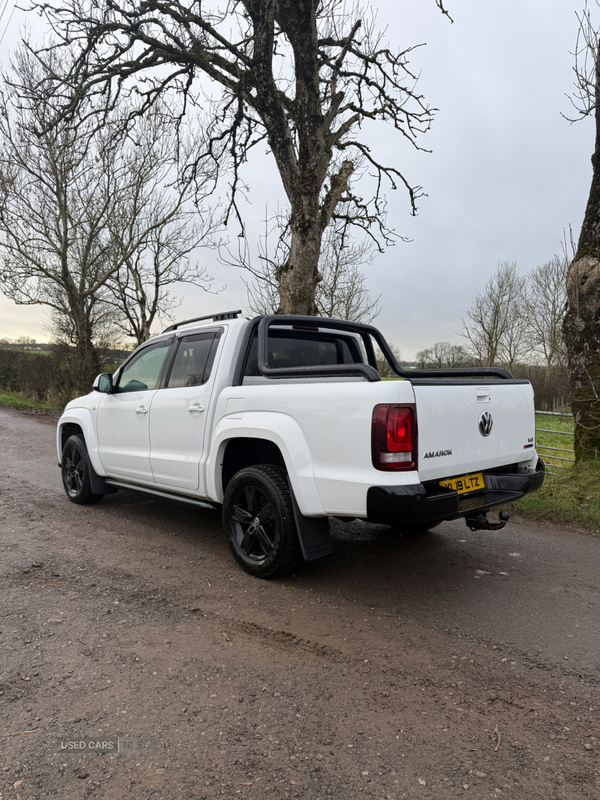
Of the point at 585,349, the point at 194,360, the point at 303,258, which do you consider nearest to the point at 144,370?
the point at 194,360

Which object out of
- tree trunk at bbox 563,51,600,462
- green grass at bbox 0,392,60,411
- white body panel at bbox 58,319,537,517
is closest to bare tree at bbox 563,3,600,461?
tree trunk at bbox 563,51,600,462

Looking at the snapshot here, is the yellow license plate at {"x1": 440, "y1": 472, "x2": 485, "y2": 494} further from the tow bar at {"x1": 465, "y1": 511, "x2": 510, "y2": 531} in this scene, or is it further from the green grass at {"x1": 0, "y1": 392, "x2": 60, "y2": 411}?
the green grass at {"x1": 0, "y1": 392, "x2": 60, "y2": 411}

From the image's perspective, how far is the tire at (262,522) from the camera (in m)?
3.85

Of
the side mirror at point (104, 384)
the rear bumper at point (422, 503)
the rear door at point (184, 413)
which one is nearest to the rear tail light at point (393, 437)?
the rear bumper at point (422, 503)

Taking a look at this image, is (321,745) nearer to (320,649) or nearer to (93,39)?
(320,649)

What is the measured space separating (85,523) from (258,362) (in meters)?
2.90

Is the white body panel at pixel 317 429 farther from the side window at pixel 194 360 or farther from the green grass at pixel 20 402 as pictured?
the green grass at pixel 20 402

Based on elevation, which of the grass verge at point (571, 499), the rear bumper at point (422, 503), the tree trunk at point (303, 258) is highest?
the tree trunk at point (303, 258)

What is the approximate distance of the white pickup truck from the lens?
3.32 meters

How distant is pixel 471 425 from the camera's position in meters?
3.72

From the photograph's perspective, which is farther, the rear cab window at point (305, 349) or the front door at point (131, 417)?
the front door at point (131, 417)

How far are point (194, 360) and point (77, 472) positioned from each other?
2.62 m

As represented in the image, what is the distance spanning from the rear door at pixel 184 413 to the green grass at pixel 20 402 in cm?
1641

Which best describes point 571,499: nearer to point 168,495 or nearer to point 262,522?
point 262,522
